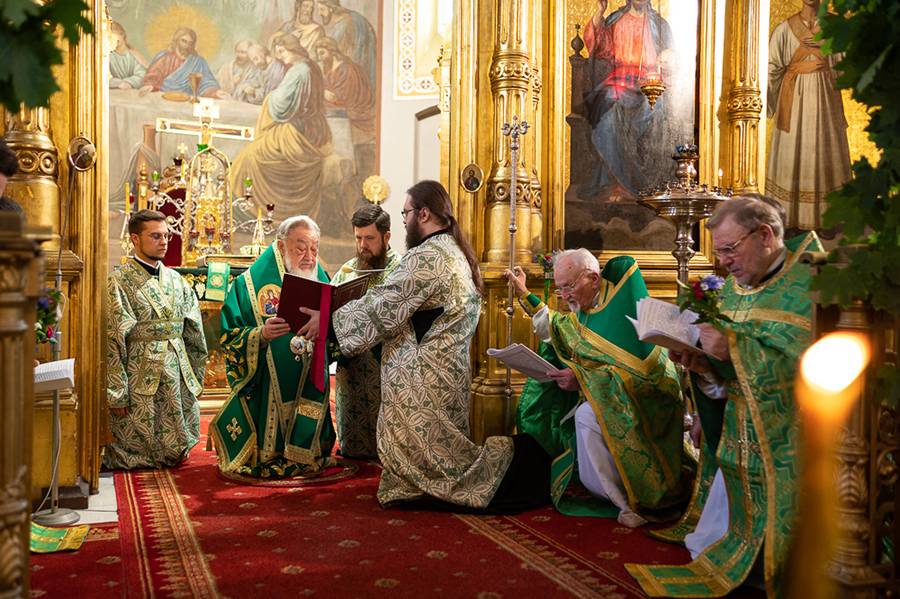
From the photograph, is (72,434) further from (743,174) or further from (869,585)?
(743,174)

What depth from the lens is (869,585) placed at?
267 cm

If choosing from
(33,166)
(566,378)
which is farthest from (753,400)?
(33,166)

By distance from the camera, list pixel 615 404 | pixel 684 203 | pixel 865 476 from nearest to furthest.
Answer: pixel 865 476, pixel 615 404, pixel 684 203

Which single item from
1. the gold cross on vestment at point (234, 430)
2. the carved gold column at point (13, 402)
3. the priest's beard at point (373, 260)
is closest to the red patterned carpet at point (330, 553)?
the gold cross on vestment at point (234, 430)

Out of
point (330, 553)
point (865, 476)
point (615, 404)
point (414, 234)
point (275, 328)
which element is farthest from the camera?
point (275, 328)

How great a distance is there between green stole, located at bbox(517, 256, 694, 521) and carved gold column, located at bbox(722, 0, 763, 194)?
266 cm

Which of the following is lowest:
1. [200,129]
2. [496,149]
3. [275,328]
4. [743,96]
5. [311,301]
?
[275,328]

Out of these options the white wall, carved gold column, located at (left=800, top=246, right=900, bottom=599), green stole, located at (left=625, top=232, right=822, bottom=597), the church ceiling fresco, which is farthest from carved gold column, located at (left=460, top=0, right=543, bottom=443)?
the church ceiling fresco

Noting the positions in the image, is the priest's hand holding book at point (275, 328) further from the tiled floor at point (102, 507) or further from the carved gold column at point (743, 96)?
the carved gold column at point (743, 96)

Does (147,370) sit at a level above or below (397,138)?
below

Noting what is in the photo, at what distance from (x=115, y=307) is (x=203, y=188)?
5.15 meters

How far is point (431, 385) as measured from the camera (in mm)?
4449

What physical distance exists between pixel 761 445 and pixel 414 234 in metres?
2.31

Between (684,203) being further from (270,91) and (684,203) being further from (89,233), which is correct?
(270,91)
